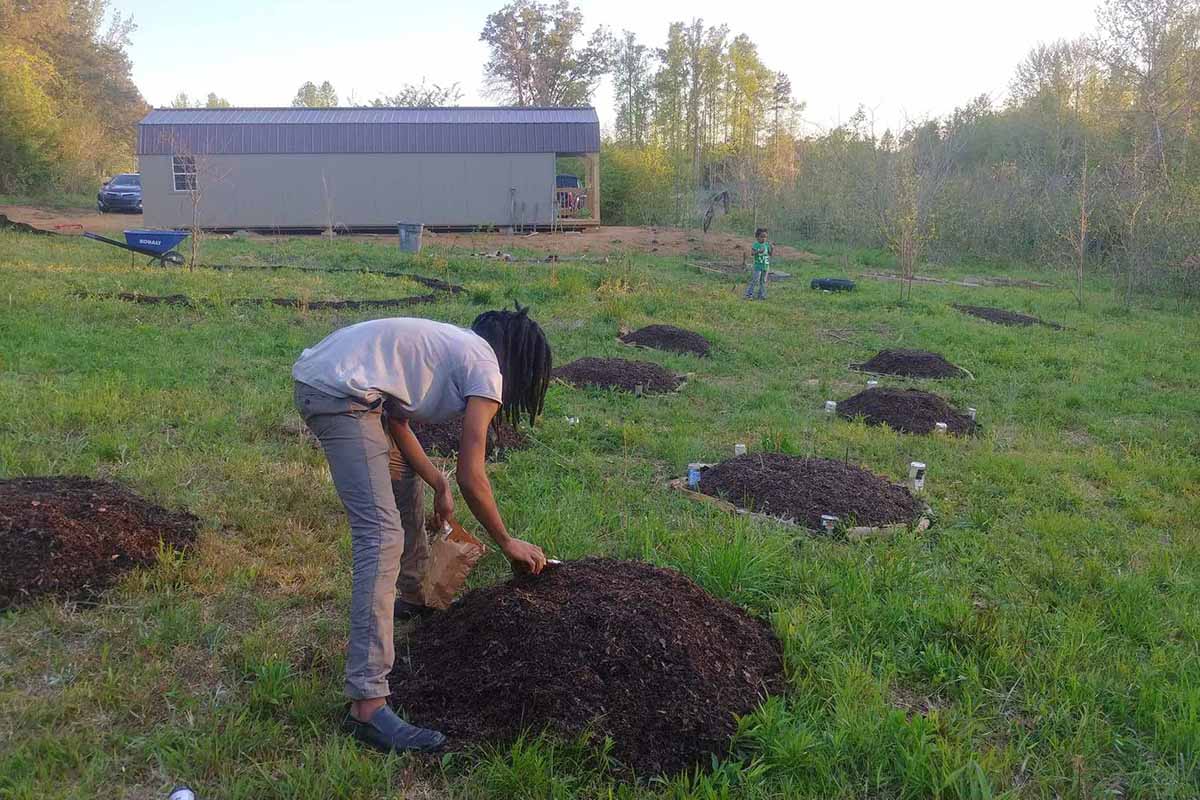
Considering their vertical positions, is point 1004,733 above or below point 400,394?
below

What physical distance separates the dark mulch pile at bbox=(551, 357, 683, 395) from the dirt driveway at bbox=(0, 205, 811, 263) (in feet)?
39.0

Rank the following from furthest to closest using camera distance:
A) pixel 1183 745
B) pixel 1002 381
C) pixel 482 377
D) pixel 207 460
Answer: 1. pixel 1002 381
2. pixel 207 460
3. pixel 1183 745
4. pixel 482 377

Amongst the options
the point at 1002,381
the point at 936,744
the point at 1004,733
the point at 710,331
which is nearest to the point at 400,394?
the point at 936,744

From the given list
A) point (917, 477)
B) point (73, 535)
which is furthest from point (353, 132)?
point (73, 535)

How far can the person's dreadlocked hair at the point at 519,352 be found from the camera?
296 cm

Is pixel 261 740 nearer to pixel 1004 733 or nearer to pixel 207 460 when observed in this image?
pixel 1004 733

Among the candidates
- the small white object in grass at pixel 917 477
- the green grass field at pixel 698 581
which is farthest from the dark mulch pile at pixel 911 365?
the small white object in grass at pixel 917 477

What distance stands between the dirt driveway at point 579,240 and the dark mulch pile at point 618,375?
→ 468 inches

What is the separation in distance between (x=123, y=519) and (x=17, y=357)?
457cm

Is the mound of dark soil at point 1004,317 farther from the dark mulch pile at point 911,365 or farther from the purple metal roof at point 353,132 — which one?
the purple metal roof at point 353,132

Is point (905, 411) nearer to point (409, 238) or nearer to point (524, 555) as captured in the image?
point (524, 555)

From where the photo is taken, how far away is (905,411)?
7.08 m

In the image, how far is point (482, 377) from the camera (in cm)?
261

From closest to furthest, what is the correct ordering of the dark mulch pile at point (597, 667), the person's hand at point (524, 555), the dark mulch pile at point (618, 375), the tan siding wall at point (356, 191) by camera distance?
1. the dark mulch pile at point (597, 667)
2. the person's hand at point (524, 555)
3. the dark mulch pile at point (618, 375)
4. the tan siding wall at point (356, 191)
